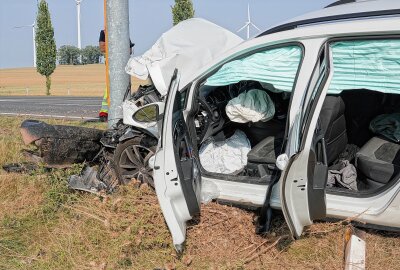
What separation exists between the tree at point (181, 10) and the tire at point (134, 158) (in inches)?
1004

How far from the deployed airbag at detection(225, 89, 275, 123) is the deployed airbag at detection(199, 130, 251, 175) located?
0.30 meters

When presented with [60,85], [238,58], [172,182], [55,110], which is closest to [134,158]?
[172,182]

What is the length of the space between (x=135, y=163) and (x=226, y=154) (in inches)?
40.9

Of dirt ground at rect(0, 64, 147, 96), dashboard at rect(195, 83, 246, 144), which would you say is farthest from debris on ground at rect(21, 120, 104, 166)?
dirt ground at rect(0, 64, 147, 96)

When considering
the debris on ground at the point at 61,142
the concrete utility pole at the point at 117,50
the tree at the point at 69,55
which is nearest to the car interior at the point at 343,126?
the debris on ground at the point at 61,142

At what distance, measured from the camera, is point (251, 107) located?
14.4 ft

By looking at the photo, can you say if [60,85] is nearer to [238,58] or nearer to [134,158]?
[134,158]

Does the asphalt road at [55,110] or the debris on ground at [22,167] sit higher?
the debris on ground at [22,167]

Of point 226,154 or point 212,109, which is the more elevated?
point 212,109

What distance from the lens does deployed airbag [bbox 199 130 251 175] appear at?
4488mm

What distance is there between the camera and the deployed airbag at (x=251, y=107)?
4.39m

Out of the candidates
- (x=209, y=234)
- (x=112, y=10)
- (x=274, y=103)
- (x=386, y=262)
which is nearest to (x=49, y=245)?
(x=209, y=234)

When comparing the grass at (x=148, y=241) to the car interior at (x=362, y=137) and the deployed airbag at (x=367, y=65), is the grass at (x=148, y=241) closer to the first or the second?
the car interior at (x=362, y=137)

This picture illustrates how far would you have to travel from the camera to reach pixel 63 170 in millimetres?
5363
